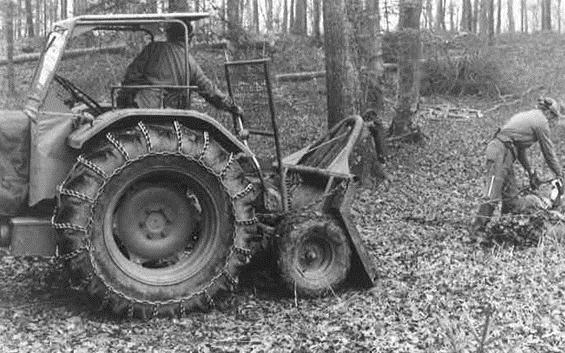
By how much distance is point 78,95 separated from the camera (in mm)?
7105

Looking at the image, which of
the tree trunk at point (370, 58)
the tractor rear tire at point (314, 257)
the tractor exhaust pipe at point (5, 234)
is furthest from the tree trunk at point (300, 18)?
the tractor exhaust pipe at point (5, 234)

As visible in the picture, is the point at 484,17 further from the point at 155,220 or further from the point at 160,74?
the point at 155,220

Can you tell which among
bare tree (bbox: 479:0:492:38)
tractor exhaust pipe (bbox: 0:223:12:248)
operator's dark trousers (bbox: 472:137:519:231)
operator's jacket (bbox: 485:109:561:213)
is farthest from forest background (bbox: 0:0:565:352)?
bare tree (bbox: 479:0:492:38)

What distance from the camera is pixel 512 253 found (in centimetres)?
802

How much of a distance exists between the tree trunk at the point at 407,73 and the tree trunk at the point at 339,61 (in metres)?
4.15

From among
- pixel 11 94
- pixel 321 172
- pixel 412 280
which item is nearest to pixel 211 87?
pixel 321 172

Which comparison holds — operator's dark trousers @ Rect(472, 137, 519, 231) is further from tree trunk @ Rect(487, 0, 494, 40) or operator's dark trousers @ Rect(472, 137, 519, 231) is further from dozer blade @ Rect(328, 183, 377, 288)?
tree trunk @ Rect(487, 0, 494, 40)

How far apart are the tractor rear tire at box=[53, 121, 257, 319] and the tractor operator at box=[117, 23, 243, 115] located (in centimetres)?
60

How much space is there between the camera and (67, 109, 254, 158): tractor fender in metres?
5.98

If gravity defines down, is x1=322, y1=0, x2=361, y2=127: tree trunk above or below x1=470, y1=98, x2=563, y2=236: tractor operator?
above

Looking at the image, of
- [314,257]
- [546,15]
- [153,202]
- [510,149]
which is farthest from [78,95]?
[546,15]

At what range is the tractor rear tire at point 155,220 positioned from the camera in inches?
234

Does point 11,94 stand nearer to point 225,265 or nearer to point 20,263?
point 20,263

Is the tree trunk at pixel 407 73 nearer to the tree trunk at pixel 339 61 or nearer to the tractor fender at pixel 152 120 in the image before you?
the tree trunk at pixel 339 61
